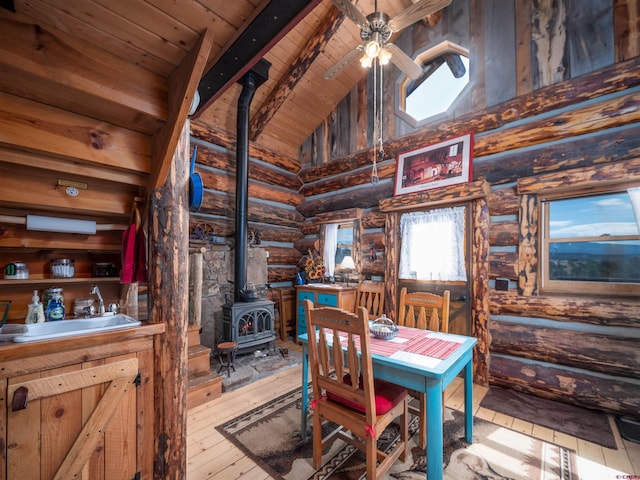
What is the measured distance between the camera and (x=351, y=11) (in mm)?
2248

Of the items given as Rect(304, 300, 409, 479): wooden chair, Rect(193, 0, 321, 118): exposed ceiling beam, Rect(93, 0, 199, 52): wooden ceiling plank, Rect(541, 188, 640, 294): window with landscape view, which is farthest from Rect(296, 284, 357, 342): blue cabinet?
Rect(93, 0, 199, 52): wooden ceiling plank

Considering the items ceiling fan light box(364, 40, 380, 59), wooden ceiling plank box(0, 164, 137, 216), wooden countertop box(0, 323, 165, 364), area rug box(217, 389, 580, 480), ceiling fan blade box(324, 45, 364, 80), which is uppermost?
ceiling fan blade box(324, 45, 364, 80)

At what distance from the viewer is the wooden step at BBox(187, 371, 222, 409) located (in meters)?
2.60

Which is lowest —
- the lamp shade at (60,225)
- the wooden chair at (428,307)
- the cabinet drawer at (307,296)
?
the cabinet drawer at (307,296)

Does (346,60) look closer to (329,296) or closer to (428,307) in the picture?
(428,307)

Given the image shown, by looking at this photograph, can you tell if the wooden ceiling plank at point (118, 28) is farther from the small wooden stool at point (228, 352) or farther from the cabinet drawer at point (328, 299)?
the cabinet drawer at point (328, 299)

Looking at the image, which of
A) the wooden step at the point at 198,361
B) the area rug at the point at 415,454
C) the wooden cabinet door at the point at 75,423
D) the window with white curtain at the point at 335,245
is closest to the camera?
the wooden cabinet door at the point at 75,423

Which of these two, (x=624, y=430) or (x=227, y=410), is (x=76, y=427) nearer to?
(x=227, y=410)

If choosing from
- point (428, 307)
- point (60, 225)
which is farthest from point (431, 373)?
point (60, 225)

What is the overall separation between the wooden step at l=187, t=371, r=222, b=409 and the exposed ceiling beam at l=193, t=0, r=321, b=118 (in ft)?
8.87

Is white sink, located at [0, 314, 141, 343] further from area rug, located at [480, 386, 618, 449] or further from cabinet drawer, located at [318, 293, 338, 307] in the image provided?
area rug, located at [480, 386, 618, 449]

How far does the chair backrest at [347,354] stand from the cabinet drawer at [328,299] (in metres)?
2.22

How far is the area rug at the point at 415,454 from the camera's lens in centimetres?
176

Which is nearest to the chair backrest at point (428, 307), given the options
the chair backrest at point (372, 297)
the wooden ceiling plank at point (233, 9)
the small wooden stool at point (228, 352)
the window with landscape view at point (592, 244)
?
the chair backrest at point (372, 297)
